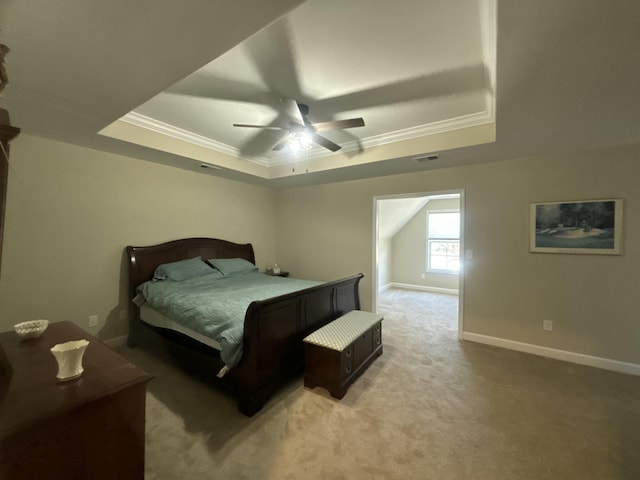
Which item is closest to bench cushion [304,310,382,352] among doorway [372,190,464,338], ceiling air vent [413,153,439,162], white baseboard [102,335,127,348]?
ceiling air vent [413,153,439,162]

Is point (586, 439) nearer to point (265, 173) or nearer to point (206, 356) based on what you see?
point (206, 356)

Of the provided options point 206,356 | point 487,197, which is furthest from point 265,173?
point 487,197

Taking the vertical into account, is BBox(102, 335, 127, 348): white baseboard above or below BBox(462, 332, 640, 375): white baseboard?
above

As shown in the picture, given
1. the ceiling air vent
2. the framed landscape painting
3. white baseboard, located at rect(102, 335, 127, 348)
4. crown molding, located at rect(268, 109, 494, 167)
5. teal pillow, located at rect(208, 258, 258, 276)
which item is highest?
crown molding, located at rect(268, 109, 494, 167)

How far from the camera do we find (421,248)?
6.64 meters

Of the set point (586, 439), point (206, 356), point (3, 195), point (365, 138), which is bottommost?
point (586, 439)

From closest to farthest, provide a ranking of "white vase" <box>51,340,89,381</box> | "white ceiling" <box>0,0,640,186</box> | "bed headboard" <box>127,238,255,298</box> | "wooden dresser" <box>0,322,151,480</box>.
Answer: "wooden dresser" <box>0,322,151,480</box>
"white vase" <box>51,340,89,381</box>
"white ceiling" <box>0,0,640,186</box>
"bed headboard" <box>127,238,255,298</box>

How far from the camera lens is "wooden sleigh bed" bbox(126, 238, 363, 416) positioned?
6.54 feet

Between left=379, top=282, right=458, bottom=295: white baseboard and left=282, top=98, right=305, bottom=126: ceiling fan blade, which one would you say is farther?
left=379, top=282, right=458, bottom=295: white baseboard

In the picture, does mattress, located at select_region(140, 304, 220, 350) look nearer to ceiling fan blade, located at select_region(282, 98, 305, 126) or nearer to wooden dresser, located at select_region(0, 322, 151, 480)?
wooden dresser, located at select_region(0, 322, 151, 480)

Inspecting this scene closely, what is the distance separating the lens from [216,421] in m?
1.93

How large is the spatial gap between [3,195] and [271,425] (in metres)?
1.95

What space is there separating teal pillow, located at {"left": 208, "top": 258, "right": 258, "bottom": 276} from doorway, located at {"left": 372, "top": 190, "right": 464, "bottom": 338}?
3092 millimetres

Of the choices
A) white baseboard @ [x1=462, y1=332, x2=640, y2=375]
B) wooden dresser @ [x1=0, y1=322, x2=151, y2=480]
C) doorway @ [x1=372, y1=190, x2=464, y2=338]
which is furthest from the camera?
doorway @ [x1=372, y1=190, x2=464, y2=338]
